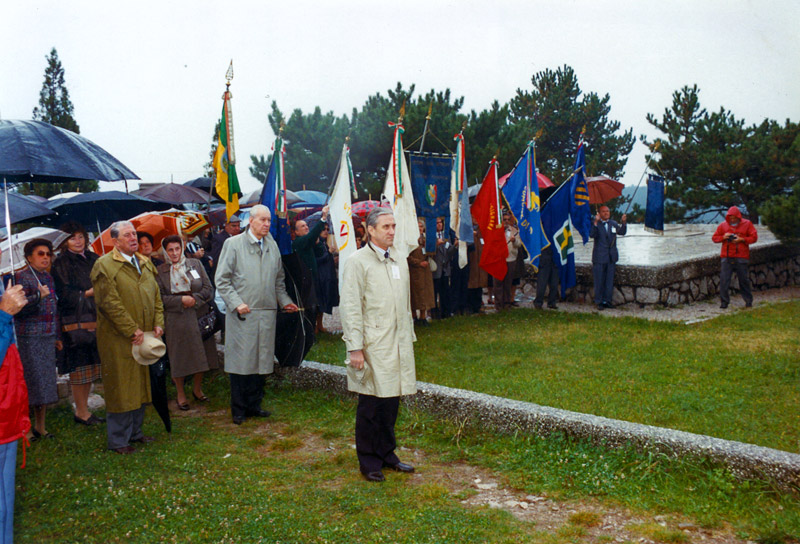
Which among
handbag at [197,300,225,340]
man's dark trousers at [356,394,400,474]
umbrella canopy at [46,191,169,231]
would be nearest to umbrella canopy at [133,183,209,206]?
umbrella canopy at [46,191,169,231]

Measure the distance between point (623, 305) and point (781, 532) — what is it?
30.3ft

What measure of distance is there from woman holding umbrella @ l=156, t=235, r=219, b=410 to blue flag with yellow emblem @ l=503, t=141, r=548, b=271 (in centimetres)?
579

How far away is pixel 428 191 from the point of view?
1051cm

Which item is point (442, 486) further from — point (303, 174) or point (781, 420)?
point (303, 174)

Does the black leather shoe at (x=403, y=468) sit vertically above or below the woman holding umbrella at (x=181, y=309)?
below

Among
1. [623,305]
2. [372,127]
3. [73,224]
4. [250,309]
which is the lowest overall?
[623,305]

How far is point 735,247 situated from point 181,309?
31.4 ft

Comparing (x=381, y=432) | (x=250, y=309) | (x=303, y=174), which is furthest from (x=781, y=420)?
(x=303, y=174)

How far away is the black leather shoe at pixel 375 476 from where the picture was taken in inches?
193

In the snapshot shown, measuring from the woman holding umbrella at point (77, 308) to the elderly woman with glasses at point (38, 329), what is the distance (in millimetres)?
417

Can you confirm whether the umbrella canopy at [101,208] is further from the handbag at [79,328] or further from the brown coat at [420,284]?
the brown coat at [420,284]

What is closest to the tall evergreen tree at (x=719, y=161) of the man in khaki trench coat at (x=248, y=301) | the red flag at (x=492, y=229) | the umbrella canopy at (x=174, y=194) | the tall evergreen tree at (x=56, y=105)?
the red flag at (x=492, y=229)

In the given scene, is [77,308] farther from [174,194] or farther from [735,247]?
[735,247]

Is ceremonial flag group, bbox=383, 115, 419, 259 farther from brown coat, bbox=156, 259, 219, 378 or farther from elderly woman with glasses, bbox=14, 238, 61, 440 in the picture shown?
elderly woman with glasses, bbox=14, 238, 61, 440
